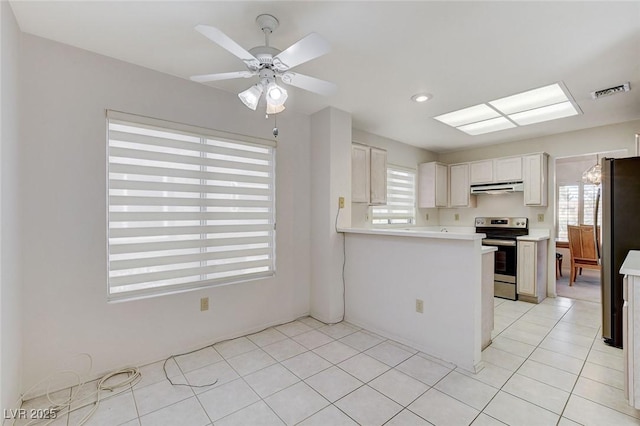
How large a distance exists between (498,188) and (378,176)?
7.00 ft

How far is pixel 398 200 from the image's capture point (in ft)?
16.0

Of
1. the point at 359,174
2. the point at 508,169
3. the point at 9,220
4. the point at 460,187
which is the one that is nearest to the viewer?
the point at 9,220

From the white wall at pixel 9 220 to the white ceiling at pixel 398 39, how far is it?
25 cm

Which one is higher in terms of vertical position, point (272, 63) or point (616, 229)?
point (272, 63)

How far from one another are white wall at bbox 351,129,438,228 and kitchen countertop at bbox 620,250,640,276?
2.62 m

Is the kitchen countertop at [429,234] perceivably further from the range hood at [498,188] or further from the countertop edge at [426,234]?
the range hood at [498,188]

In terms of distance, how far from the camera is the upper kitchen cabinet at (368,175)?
3756mm

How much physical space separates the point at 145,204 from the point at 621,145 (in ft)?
18.4

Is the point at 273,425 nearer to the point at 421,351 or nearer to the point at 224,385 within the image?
the point at 224,385

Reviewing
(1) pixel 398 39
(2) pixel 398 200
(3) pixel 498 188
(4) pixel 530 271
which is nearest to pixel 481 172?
(3) pixel 498 188

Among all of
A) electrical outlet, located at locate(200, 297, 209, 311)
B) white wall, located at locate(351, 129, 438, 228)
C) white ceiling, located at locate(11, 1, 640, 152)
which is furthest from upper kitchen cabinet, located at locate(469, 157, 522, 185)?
electrical outlet, located at locate(200, 297, 209, 311)

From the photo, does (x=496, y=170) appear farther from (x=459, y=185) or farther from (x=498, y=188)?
(x=459, y=185)

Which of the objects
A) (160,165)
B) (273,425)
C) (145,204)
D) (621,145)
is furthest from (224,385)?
(621,145)

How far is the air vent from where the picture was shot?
8.81 ft
